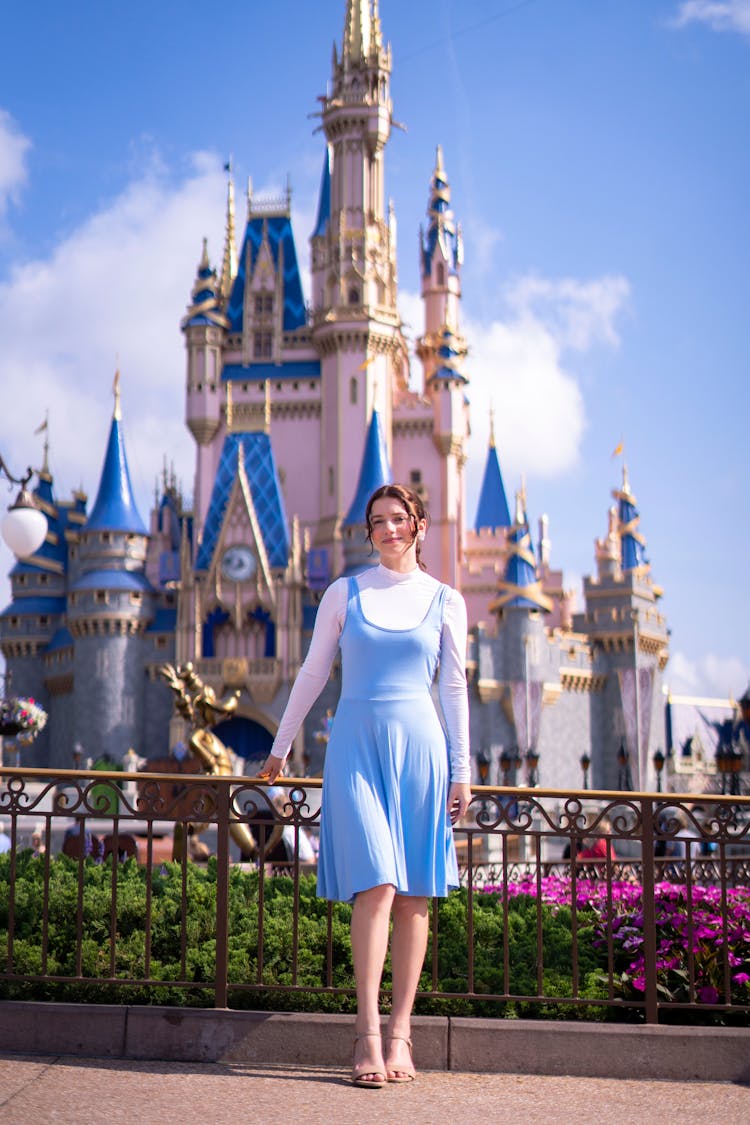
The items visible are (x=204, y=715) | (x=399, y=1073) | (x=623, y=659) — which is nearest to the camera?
(x=399, y=1073)

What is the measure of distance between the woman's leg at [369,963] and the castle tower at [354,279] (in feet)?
131

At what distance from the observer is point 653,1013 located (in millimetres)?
4570

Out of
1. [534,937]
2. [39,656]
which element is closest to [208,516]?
[39,656]

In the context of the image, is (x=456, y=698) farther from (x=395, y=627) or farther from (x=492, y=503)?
(x=492, y=503)

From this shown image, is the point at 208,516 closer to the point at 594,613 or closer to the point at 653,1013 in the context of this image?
the point at 594,613

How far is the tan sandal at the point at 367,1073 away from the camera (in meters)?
3.86

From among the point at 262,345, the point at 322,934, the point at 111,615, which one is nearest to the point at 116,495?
the point at 111,615

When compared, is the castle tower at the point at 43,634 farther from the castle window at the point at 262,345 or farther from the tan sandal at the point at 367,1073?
the tan sandal at the point at 367,1073

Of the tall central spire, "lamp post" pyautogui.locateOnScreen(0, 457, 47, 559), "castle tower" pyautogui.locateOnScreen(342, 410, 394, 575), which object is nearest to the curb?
"lamp post" pyautogui.locateOnScreen(0, 457, 47, 559)

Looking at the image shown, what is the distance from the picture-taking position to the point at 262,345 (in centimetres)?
4741

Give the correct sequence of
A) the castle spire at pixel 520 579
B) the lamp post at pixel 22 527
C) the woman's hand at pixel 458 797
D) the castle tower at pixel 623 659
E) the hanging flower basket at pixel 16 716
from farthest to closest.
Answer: the castle tower at pixel 623 659 < the castle spire at pixel 520 579 < the hanging flower basket at pixel 16 716 < the lamp post at pixel 22 527 < the woman's hand at pixel 458 797

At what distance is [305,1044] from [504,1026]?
67cm

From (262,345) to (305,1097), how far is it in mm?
44767

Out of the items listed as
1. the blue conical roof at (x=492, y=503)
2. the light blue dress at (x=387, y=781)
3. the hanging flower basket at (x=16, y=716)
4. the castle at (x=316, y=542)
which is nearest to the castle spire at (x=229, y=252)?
the castle at (x=316, y=542)
